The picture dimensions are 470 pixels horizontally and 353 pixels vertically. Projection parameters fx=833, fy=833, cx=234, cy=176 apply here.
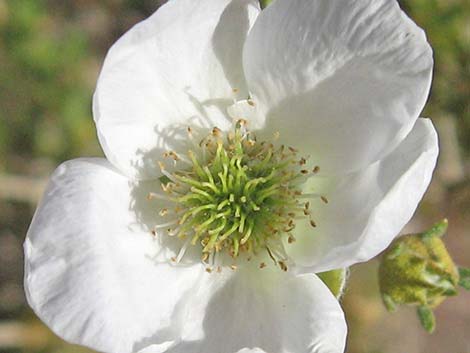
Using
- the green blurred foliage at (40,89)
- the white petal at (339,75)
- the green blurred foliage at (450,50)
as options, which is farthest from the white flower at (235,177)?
the green blurred foliage at (40,89)

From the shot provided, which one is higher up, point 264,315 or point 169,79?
point 169,79

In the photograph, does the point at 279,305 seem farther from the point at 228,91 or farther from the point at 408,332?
the point at 408,332

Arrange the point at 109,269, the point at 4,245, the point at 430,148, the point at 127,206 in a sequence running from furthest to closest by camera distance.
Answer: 1. the point at 4,245
2. the point at 127,206
3. the point at 109,269
4. the point at 430,148

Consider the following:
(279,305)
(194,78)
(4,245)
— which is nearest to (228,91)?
(194,78)

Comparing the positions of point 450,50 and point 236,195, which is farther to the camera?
point 450,50

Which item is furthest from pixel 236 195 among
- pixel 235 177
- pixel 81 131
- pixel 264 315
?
pixel 81 131

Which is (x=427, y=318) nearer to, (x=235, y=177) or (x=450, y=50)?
(x=235, y=177)

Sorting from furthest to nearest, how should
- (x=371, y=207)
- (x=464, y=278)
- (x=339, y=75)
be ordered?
(x=464, y=278), (x=339, y=75), (x=371, y=207)

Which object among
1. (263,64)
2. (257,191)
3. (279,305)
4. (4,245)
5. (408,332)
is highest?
(263,64)
